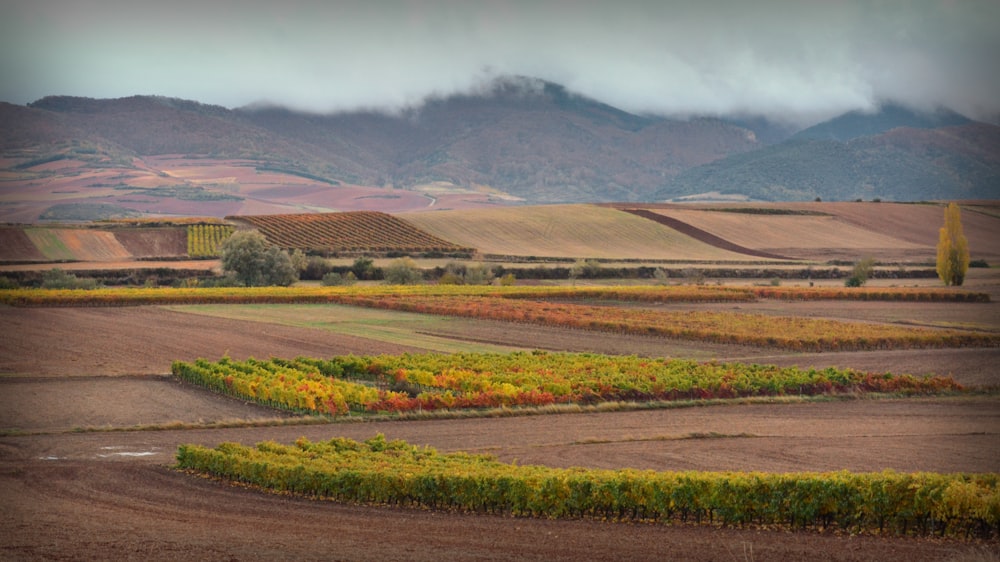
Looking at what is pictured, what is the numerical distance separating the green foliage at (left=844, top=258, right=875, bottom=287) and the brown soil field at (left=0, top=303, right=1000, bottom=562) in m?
47.7

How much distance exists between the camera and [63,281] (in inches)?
3519

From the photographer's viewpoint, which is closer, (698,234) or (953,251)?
(953,251)

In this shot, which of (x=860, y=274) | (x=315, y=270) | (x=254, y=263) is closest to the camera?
(x=254, y=263)

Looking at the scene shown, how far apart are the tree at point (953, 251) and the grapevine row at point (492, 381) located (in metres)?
53.7

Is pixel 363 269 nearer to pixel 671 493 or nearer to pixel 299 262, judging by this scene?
pixel 299 262

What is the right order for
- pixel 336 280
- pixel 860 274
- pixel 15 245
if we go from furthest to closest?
pixel 860 274 → pixel 336 280 → pixel 15 245

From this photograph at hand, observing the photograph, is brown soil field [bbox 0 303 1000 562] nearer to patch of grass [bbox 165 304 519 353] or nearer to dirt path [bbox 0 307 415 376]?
dirt path [bbox 0 307 415 376]

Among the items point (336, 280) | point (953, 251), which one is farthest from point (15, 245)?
point (953, 251)

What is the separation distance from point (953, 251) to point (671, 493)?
257 ft

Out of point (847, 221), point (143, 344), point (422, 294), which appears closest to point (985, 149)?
point (143, 344)

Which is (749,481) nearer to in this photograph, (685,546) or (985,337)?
(685,546)

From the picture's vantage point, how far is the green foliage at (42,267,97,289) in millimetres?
88875

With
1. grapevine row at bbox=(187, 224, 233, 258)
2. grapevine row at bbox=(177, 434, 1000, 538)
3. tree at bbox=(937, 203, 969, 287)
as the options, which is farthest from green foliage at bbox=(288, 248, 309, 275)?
grapevine row at bbox=(177, 434, 1000, 538)

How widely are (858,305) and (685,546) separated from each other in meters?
63.9
